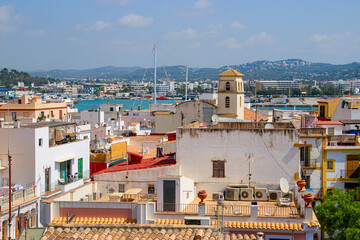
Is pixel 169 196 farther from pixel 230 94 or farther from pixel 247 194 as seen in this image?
pixel 230 94

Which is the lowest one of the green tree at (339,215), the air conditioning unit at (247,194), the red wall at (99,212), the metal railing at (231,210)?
the green tree at (339,215)

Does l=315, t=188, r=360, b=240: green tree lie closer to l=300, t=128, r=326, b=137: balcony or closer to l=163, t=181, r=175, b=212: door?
l=300, t=128, r=326, b=137: balcony

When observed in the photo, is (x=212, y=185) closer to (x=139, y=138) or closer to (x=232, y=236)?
(x=232, y=236)

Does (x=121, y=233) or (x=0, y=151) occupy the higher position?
(x=0, y=151)

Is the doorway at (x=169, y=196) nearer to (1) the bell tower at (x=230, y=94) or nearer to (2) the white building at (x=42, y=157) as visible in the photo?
(2) the white building at (x=42, y=157)

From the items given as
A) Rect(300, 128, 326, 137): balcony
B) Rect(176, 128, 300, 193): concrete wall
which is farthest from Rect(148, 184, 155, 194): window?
Rect(300, 128, 326, 137): balcony

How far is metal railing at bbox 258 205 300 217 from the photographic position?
13648 millimetres

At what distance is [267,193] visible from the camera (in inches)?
608

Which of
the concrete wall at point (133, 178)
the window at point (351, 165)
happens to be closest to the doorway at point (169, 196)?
the concrete wall at point (133, 178)

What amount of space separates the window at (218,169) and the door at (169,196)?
2.12 meters

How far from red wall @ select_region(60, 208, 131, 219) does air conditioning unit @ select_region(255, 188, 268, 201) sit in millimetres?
3979

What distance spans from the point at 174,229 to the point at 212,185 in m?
4.39

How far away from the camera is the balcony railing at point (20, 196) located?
1621cm


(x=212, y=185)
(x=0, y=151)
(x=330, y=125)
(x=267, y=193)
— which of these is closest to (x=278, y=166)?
(x=267, y=193)
